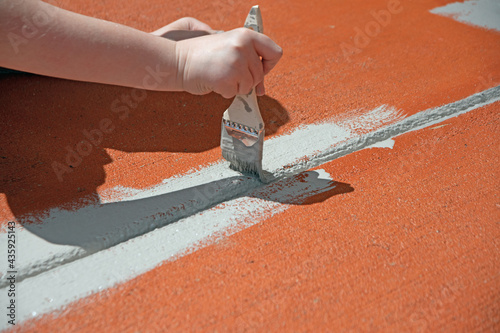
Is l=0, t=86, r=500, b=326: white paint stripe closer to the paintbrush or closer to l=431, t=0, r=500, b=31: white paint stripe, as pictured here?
the paintbrush

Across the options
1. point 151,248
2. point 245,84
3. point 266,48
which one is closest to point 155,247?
point 151,248

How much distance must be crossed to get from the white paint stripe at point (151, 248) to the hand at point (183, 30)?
41.7 inches

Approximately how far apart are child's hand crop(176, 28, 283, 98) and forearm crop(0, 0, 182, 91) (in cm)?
5

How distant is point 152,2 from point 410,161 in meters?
2.53

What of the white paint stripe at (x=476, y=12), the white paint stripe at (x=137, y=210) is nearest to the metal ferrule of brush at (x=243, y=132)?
the white paint stripe at (x=137, y=210)

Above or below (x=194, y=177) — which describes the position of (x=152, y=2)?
above

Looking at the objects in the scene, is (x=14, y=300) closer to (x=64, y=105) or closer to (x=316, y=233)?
(x=316, y=233)

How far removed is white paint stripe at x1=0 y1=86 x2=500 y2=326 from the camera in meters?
1.35

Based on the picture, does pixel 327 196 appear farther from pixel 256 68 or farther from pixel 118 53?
pixel 118 53

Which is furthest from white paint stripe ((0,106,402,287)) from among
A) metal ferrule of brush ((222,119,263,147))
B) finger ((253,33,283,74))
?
finger ((253,33,283,74))

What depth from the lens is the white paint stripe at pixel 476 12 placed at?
312cm

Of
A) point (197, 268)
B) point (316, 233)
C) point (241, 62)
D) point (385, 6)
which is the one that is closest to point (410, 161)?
point (316, 233)

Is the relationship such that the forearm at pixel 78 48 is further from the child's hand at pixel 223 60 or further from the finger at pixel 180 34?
the finger at pixel 180 34

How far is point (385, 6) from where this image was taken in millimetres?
3391
